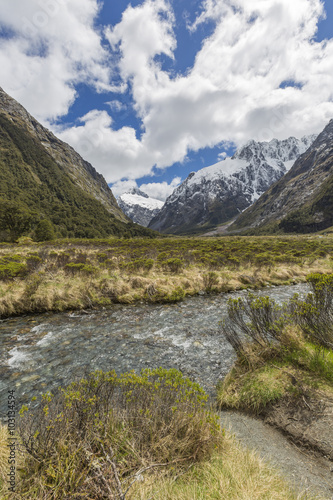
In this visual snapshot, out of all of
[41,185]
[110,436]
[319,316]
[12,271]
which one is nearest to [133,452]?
[110,436]

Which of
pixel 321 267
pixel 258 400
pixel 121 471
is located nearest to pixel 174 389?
pixel 121 471

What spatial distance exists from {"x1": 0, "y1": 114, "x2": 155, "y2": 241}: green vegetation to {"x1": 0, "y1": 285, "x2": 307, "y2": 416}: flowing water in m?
80.9

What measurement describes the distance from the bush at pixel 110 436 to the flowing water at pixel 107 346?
9.36 feet

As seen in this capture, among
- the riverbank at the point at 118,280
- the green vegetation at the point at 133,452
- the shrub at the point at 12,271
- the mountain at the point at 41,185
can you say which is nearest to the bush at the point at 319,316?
the green vegetation at the point at 133,452

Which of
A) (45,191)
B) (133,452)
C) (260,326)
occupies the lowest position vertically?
(133,452)

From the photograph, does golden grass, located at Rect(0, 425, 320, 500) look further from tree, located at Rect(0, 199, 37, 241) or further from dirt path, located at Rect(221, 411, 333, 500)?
tree, located at Rect(0, 199, 37, 241)

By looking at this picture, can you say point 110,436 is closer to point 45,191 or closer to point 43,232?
point 43,232

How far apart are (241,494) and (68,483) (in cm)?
205

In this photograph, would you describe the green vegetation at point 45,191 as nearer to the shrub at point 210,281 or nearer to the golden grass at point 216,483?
the shrub at point 210,281

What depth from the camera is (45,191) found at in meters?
139

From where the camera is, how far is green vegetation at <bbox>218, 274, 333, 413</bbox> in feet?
15.9

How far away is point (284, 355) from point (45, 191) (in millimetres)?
162051

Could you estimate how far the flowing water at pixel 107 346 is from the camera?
21.6ft

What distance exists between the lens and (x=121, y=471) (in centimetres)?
289
